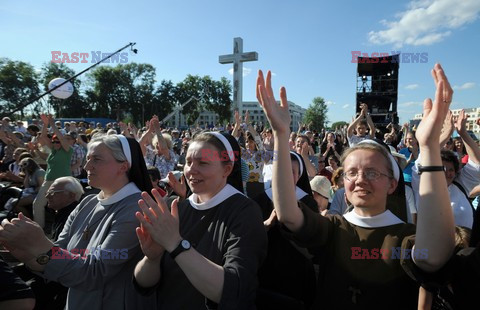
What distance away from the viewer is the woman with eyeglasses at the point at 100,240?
1.62 meters

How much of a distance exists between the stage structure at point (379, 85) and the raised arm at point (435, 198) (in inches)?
788

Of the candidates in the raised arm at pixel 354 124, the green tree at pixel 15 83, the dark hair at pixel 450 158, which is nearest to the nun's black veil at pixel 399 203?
the dark hair at pixel 450 158

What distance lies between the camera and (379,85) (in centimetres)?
2059

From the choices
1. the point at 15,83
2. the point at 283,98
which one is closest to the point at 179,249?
the point at 283,98

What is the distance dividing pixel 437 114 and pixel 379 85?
21610 mm

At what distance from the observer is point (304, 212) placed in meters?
1.62

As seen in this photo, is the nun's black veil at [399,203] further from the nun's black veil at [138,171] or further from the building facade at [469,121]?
the nun's black veil at [138,171]

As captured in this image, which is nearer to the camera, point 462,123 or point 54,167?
point 462,123

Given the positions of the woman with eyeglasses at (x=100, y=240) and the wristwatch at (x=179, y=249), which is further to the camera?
the woman with eyeglasses at (x=100, y=240)

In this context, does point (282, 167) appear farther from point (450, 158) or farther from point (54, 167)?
point (54, 167)

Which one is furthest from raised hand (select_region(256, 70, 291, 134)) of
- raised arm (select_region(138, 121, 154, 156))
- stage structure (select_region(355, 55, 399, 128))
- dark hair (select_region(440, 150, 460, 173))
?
stage structure (select_region(355, 55, 399, 128))

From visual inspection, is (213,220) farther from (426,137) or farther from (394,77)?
(394,77)

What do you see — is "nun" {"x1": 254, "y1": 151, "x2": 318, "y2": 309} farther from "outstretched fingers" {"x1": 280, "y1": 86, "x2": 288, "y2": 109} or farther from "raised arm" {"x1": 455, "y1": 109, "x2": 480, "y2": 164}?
"raised arm" {"x1": 455, "y1": 109, "x2": 480, "y2": 164}

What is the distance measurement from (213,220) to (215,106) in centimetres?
6577
